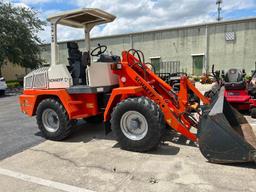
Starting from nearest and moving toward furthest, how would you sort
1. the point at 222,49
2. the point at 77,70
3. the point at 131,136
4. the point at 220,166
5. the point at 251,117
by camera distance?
the point at 220,166 < the point at 131,136 < the point at 77,70 < the point at 251,117 < the point at 222,49

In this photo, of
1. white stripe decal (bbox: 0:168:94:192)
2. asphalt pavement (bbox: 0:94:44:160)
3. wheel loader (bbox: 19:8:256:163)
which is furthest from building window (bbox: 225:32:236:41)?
white stripe decal (bbox: 0:168:94:192)

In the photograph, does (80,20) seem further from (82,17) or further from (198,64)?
(198,64)

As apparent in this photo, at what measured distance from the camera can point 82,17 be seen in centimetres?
548

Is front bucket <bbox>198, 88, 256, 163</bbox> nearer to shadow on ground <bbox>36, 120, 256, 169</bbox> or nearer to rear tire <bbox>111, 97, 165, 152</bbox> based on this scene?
shadow on ground <bbox>36, 120, 256, 169</bbox>

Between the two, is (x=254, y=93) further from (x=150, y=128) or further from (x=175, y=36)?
(x=175, y=36)

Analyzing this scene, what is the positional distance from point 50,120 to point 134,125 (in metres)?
2.04

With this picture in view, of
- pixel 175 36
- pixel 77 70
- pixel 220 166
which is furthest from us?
pixel 175 36

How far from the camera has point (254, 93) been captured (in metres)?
7.01

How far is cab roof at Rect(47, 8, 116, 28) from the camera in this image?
→ 5020mm

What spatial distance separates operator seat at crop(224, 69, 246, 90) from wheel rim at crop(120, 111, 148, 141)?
12.7ft

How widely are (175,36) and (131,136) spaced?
21.1 meters

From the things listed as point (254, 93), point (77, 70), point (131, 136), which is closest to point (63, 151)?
point (131, 136)

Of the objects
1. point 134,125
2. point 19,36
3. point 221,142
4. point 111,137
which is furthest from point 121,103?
point 19,36

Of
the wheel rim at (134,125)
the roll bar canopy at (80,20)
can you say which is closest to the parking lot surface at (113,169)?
the wheel rim at (134,125)
